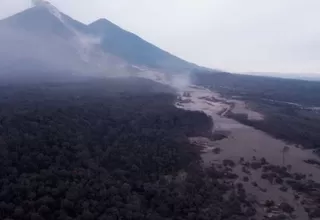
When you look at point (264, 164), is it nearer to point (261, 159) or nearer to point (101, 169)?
point (261, 159)

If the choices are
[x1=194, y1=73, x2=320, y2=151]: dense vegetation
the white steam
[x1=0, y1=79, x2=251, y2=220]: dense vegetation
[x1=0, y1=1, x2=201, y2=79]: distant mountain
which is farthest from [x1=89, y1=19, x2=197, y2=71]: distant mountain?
[x1=0, y1=79, x2=251, y2=220]: dense vegetation

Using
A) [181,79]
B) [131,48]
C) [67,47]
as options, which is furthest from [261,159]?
[131,48]

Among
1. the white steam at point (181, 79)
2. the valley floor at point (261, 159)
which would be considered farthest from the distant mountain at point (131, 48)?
the valley floor at point (261, 159)

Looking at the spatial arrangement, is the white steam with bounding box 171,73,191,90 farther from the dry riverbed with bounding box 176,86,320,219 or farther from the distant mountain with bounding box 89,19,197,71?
the dry riverbed with bounding box 176,86,320,219

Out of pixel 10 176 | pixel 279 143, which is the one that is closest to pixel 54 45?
pixel 279 143

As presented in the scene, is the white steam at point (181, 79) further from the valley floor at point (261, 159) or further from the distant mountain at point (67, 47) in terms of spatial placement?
the valley floor at point (261, 159)

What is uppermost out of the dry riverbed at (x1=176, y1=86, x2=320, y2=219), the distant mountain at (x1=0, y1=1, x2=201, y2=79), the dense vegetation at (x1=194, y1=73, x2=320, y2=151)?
the distant mountain at (x1=0, y1=1, x2=201, y2=79)
